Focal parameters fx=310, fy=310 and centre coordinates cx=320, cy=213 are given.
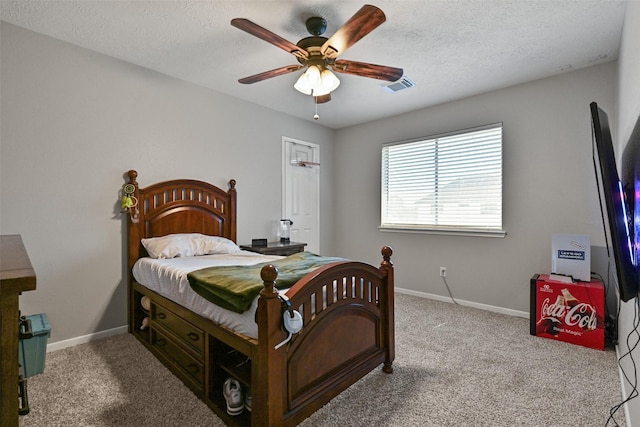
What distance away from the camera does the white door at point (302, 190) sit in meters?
4.41

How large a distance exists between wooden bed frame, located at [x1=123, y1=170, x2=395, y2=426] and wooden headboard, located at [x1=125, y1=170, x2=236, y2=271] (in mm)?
568

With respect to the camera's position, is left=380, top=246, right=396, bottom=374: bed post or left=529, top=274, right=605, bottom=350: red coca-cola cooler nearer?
left=380, top=246, right=396, bottom=374: bed post

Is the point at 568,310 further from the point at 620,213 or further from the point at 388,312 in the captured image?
the point at 620,213

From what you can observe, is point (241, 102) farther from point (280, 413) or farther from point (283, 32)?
point (280, 413)

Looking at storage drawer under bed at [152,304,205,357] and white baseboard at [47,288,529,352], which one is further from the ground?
storage drawer under bed at [152,304,205,357]

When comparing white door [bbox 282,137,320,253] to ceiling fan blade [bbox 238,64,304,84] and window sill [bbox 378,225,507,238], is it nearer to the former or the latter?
window sill [bbox 378,225,507,238]

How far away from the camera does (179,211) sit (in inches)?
127

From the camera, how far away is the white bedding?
1.59 m

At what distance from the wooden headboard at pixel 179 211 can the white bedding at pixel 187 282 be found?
13.3 inches

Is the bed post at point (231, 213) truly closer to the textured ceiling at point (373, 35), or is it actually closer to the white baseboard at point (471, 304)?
the textured ceiling at point (373, 35)

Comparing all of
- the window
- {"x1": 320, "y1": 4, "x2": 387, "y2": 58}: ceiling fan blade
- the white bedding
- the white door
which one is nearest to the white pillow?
the white bedding

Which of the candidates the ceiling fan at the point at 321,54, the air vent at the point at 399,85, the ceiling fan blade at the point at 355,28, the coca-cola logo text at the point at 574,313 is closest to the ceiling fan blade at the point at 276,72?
the ceiling fan at the point at 321,54

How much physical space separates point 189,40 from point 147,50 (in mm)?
475

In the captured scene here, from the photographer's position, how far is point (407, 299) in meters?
4.06
